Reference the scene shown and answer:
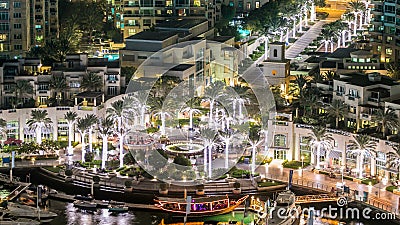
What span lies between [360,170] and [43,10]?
47.2 m

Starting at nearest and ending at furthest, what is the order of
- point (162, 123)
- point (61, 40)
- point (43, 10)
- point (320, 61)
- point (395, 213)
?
1. point (395, 213)
2. point (162, 123)
3. point (320, 61)
4. point (61, 40)
5. point (43, 10)

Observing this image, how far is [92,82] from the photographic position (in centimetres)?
8262

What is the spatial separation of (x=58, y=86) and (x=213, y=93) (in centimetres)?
1089

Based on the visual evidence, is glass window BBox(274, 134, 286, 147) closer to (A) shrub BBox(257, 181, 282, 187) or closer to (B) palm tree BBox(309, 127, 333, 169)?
(B) palm tree BBox(309, 127, 333, 169)

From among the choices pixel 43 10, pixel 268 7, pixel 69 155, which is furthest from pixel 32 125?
pixel 268 7

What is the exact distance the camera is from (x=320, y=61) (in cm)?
9331

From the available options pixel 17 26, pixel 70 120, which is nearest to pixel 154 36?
pixel 17 26

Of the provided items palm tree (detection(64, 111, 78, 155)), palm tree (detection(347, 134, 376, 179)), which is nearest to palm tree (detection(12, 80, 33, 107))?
palm tree (detection(64, 111, 78, 155))

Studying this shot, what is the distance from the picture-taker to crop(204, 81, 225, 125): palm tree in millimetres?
81750

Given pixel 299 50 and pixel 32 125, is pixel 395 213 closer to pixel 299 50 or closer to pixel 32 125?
pixel 32 125

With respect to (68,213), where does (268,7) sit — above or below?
above

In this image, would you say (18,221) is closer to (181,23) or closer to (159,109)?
(159,109)

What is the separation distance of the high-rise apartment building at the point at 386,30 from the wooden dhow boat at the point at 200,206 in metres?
36.8

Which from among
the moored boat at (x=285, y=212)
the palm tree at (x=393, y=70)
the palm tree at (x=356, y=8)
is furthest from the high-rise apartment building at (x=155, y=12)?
the moored boat at (x=285, y=212)
